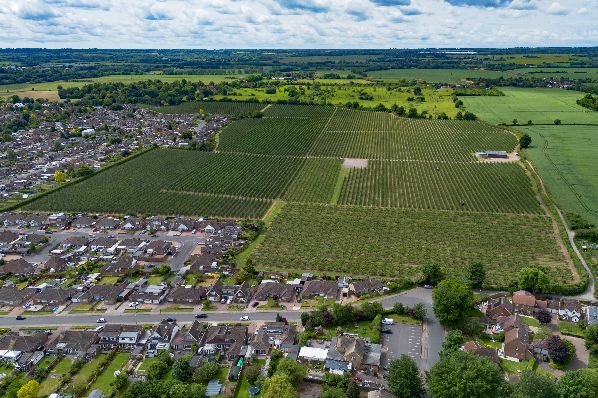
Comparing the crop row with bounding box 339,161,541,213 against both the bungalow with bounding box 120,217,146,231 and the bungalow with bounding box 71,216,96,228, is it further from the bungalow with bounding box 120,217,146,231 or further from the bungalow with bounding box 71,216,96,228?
the bungalow with bounding box 71,216,96,228

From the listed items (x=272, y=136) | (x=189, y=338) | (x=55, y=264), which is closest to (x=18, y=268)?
(x=55, y=264)

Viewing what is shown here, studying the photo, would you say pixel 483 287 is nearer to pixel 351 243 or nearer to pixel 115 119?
pixel 351 243

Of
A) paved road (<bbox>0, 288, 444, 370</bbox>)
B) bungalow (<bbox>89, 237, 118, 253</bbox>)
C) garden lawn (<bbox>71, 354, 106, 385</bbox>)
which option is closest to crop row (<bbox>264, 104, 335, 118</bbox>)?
bungalow (<bbox>89, 237, 118, 253</bbox>)

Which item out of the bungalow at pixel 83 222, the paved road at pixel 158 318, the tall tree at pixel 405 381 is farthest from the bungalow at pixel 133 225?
the tall tree at pixel 405 381

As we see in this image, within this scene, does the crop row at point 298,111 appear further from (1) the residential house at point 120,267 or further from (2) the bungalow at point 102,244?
(1) the residential house at point 120,267

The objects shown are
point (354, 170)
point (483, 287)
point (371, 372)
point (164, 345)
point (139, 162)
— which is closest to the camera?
point (371, 372)

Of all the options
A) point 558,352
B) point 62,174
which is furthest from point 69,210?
point 558,352

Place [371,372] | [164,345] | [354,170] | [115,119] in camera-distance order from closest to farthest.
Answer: [371,372]
[164,345]
[354,170]
[115,119]

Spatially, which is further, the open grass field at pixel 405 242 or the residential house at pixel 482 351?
the open grass field at pixel 405 242
